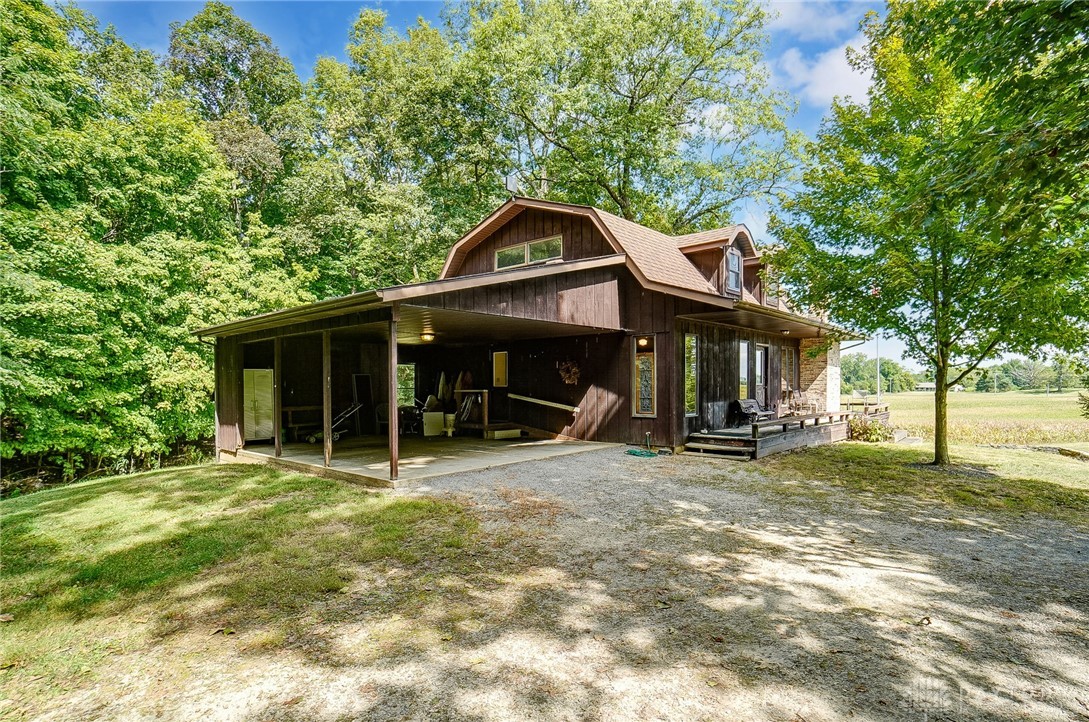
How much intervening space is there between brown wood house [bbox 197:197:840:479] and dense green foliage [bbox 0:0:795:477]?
5.41m

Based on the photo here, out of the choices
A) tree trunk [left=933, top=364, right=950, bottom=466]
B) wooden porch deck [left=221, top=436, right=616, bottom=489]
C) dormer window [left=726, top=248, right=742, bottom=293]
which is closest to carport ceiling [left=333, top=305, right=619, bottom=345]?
wooden porch deck [left=221, top=436, right=616, bottom=489]

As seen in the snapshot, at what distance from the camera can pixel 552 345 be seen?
12297 millimetres

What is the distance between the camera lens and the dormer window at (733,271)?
43.3 feet

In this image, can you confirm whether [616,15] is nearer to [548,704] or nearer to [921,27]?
[921,27]

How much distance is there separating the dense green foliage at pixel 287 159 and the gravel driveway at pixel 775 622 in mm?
13719

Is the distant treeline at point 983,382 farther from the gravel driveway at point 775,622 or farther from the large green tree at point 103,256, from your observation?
the large green tree at point 103,256

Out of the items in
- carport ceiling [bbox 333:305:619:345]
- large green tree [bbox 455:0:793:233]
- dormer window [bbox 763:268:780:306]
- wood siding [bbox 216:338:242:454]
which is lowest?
wood siding [bbox 216:338:242:454]

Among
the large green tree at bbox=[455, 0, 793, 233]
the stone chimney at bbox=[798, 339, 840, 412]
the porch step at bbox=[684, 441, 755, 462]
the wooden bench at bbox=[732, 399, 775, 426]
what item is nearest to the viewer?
the porch step at bbox=[684, 441, 755, 462]

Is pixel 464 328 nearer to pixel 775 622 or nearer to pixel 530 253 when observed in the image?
pixel 530 253

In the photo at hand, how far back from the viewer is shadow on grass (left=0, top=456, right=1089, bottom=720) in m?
2.61

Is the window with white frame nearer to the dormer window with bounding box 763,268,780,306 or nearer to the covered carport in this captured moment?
the covered carport

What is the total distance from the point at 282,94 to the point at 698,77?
17.0m

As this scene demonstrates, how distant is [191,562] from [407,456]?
5.00 meters

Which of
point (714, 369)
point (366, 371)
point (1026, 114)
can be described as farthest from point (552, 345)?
point (1026, 114)
